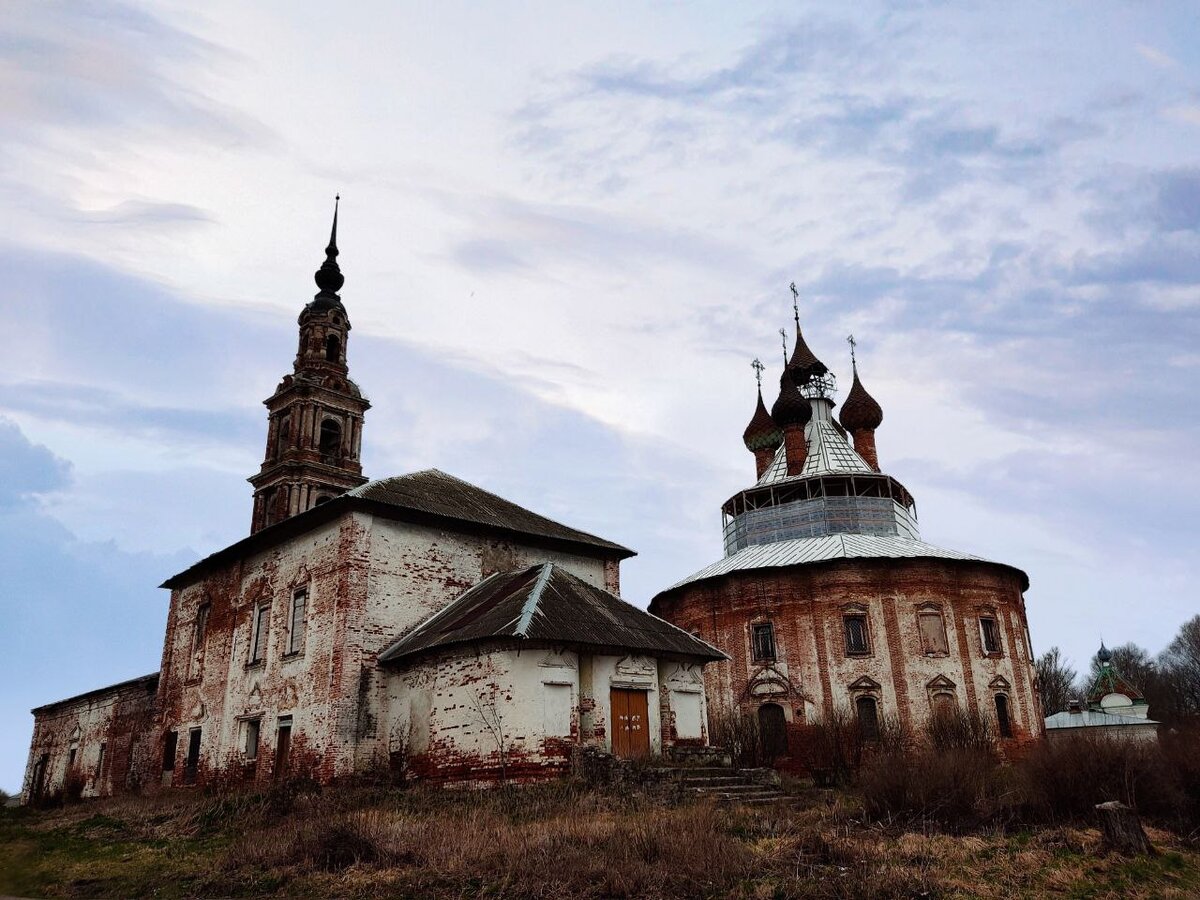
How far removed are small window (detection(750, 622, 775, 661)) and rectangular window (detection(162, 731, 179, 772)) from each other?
18476 millimetres

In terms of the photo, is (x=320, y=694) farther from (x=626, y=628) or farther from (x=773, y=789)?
(x=773, y=789)

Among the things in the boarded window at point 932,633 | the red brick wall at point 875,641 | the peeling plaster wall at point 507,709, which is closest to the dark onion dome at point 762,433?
the red brick wall at point 875,641

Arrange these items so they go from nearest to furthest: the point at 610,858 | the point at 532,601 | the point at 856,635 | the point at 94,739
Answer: the point at 610,858 < the point at 532,601 < the point at 856,635 < the point at 94,739

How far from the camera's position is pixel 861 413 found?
1666 inches

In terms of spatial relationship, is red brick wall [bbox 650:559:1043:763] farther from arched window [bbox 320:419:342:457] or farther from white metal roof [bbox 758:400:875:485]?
arched window [bbox 320:419:342:457]

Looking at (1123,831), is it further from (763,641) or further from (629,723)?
(763,641)

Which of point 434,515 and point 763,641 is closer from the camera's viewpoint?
point 434,515

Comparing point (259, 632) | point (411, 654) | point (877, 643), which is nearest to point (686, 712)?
point (411, 654)

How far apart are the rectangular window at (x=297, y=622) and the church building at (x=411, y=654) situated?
0.17 feet

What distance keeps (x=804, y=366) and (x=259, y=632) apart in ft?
94.7

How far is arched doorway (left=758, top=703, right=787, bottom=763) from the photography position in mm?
29422

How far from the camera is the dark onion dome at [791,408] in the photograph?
133 feet

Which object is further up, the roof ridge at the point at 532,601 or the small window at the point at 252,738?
the roof ridge at the point at 532,601

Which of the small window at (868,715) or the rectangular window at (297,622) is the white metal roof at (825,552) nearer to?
the small window at (868,715)
